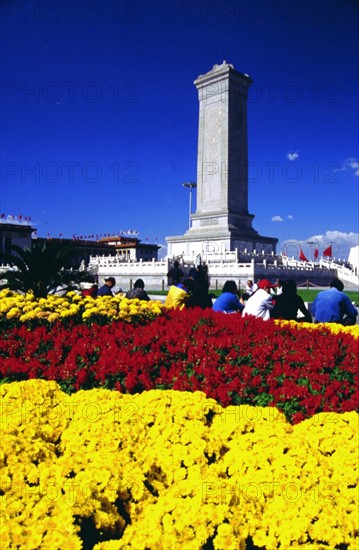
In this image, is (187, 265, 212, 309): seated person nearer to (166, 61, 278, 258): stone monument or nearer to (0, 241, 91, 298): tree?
(0, 241, 91, 298): tree

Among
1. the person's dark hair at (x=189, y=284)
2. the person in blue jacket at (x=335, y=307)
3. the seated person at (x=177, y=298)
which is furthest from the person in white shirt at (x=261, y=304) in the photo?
the person's dark hair at (x=189, y=284)

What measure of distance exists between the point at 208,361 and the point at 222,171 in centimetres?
4103

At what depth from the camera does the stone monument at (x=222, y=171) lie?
1745 inches

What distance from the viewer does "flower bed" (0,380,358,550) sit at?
2.67 m

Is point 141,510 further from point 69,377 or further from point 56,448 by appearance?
point 69,377

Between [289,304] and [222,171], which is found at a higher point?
[222,171]

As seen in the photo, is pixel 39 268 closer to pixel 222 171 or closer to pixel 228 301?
pixel 228 301

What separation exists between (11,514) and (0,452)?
56cm

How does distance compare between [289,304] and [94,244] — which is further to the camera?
[94,244]

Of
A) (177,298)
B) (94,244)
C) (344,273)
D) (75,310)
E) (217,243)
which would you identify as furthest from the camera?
(94,244)

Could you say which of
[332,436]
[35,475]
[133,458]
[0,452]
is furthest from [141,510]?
[332,436]

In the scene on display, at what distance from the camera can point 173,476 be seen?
3145 millimetres

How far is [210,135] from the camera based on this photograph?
1812 inches

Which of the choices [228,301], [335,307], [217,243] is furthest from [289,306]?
[217,243]
